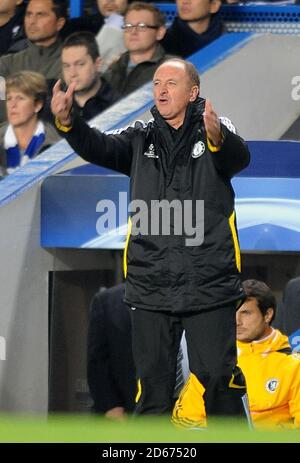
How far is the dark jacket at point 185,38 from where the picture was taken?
392 inches

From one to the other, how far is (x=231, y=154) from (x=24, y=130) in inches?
132

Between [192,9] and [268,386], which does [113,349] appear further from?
[192,9]

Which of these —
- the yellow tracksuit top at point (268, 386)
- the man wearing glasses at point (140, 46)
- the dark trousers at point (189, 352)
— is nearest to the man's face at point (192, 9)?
the man wearing glasses at point (140, 46)

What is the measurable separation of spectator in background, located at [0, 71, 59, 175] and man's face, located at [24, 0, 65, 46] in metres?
1.02

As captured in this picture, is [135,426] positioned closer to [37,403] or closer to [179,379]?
[179,379]

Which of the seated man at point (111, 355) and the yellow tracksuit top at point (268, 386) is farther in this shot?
the seated man at point (111, 355)

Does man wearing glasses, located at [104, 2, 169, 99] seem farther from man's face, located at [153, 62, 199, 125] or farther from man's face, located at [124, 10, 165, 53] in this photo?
man's face, located at [153, 62, 199, 125]

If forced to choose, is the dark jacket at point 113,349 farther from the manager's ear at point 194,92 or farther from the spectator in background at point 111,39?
the spectator in background at point 111,39

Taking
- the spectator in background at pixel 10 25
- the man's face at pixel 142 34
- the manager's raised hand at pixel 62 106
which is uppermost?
the spectator in background at pixel 10 25

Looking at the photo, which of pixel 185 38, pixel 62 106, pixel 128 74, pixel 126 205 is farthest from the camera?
pixel 185 38

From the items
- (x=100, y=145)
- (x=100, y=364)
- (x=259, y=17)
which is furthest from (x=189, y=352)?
(x=259, y=17)

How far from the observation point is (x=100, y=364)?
24.8 feet

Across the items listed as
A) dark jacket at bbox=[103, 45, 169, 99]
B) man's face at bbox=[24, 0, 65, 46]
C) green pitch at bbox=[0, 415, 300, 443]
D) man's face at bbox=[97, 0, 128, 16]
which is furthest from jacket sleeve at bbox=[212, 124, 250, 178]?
man's face at bbox=[97, 0, 128, 16]

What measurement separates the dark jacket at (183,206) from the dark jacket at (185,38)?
151 inches
